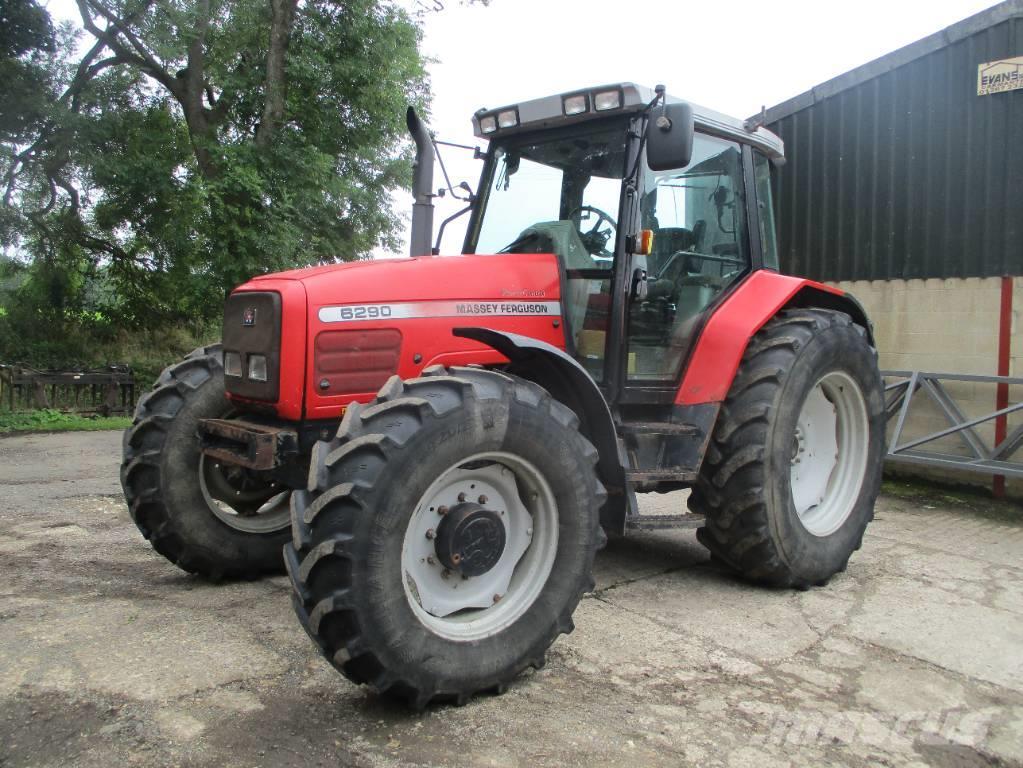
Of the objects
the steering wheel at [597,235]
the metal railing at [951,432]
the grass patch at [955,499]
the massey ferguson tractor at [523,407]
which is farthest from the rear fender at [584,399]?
the grass patch at [955,499]

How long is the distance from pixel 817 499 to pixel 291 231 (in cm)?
1021

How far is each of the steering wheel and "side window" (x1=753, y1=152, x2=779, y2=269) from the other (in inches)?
42.1

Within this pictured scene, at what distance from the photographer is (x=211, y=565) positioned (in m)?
4.19

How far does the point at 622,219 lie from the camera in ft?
13.1

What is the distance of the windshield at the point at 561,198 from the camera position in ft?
13.5

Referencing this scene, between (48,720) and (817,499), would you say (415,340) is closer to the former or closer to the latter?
(48,720)

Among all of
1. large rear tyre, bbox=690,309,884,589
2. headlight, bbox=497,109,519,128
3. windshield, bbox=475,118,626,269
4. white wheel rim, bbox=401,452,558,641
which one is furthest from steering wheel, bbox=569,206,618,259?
white wheel rim, bbox=401,452,558,641

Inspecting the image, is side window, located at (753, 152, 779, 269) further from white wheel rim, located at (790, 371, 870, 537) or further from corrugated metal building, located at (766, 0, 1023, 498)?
corrugated metal building, located at (766, 0, 1023, 498)

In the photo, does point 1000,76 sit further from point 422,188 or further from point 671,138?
point 422,188

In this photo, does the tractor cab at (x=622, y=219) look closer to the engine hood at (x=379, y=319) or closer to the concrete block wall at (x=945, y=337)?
the engine hood at (x=379, y=319)

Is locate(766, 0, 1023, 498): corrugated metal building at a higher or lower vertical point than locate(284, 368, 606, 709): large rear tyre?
higher

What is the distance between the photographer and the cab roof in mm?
3920

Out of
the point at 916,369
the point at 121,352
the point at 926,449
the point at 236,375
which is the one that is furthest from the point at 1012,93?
the point at 121,352

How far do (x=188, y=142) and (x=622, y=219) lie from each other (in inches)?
498
